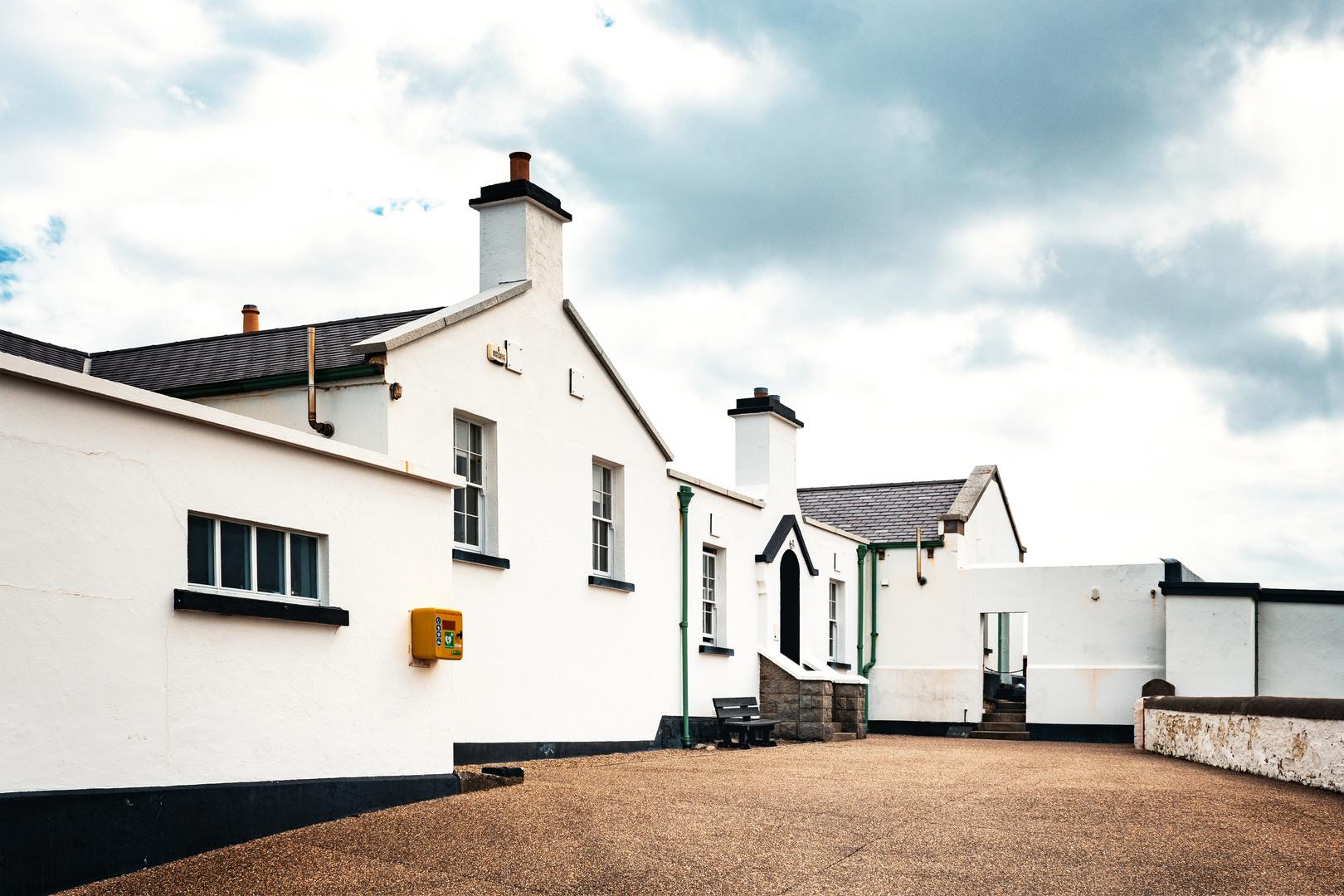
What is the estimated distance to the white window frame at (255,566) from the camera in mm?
7336

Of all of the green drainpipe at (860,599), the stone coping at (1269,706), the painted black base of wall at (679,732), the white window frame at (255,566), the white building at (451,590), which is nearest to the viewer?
the white building at (451,590)

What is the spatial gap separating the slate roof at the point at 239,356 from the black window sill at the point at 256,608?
4.18 meters

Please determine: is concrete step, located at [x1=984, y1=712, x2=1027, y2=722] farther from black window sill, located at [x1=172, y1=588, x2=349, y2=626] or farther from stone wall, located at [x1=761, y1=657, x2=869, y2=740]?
black window sill, located at [x1=172, y1=588, x2=349, y2=626]

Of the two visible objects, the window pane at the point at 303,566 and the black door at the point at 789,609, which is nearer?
the window pane at the point at 303,566

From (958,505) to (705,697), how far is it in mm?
9796

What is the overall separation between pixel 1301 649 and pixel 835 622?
847 cm

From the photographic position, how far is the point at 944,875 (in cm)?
668

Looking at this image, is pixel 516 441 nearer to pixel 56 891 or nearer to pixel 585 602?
pixel 585 602

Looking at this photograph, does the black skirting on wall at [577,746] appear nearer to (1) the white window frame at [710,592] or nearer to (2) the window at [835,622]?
(1) the white window frame at [710,592]

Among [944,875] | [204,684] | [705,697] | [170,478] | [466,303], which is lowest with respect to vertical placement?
[705,697]

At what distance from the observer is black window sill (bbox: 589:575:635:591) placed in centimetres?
1466

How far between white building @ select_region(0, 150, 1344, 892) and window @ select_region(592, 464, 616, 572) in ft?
Answer: 0.17

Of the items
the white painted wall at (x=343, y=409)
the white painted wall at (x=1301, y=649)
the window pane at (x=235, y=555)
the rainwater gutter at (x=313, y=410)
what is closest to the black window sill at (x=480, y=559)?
the white painted wall at (x=343, y=409)

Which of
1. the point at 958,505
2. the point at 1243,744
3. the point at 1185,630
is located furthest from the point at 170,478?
the point at 958,505
